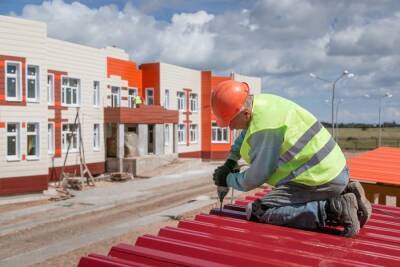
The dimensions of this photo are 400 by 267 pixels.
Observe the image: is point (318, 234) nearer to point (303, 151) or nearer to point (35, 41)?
point (303, 151)

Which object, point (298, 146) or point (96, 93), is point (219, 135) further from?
point (298, 146)

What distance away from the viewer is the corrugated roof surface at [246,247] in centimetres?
255

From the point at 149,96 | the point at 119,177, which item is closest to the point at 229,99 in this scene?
the point at 119,177

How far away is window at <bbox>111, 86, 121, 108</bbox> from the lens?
31.4 meters

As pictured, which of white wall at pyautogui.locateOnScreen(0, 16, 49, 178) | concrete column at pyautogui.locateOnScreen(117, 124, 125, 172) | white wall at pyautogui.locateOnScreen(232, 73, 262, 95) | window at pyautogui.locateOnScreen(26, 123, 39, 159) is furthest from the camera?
white wall at pyautogui.locateOnScreen(232, 73, 262, 95)

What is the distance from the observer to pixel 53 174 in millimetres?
25781

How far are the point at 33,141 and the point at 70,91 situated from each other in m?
5.27

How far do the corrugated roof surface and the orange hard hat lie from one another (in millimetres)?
732

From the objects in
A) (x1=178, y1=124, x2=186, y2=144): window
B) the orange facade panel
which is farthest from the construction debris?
(x1=178, y1=124, x2=186, y2=144): window

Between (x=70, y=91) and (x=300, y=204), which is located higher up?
(x=70, y=91)

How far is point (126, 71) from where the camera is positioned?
32969mm

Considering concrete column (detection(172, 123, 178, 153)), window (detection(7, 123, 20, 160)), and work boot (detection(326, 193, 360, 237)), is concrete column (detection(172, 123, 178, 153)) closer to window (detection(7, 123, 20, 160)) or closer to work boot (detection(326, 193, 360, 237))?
window (detection(7, 123, 20, 160))

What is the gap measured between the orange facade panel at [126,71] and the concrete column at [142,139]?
3.33 meters

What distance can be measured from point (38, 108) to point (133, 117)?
8795 millimetres
